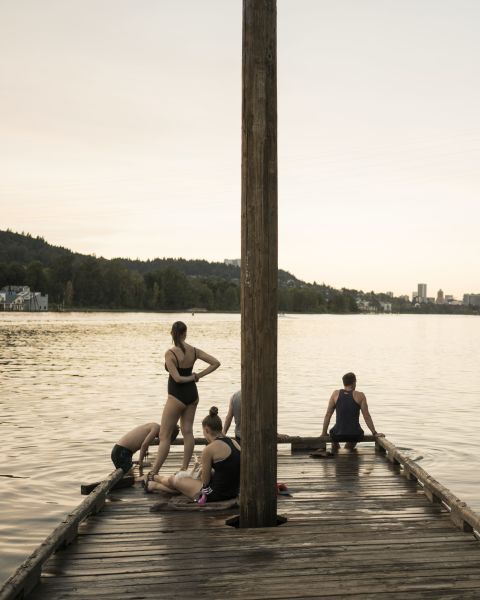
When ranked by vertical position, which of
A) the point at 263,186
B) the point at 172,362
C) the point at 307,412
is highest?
the point at 263,186

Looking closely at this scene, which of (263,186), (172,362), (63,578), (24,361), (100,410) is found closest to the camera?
(63,578)

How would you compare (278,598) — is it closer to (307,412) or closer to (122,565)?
(122,565)

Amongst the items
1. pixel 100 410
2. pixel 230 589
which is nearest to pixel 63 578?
pixel 230 589

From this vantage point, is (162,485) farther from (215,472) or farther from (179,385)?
(179,385)

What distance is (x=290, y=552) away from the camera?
6273mm

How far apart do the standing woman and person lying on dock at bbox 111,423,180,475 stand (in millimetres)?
579

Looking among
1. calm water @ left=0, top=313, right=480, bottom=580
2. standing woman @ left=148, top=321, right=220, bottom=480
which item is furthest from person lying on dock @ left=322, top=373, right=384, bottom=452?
standing woman @ left=148, top=321, right=220, bottom=480

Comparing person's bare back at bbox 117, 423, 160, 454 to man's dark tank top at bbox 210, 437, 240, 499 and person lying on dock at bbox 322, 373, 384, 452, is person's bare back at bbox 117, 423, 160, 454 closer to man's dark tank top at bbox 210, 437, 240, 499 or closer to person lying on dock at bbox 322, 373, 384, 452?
man's dark tank top at bbox 210, 437, 240, 499

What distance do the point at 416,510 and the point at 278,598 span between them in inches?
130

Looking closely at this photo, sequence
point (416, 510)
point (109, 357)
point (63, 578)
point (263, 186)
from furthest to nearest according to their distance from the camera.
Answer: point (109, 357)
point (416, 510)
point (263, 186)
point (63, 578)

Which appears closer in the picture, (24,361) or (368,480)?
(368,480)

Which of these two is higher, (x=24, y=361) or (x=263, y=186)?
(x=263, y=186)

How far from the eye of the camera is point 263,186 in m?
6.66

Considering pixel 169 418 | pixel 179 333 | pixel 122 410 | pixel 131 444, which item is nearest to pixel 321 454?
pixel 131 444
